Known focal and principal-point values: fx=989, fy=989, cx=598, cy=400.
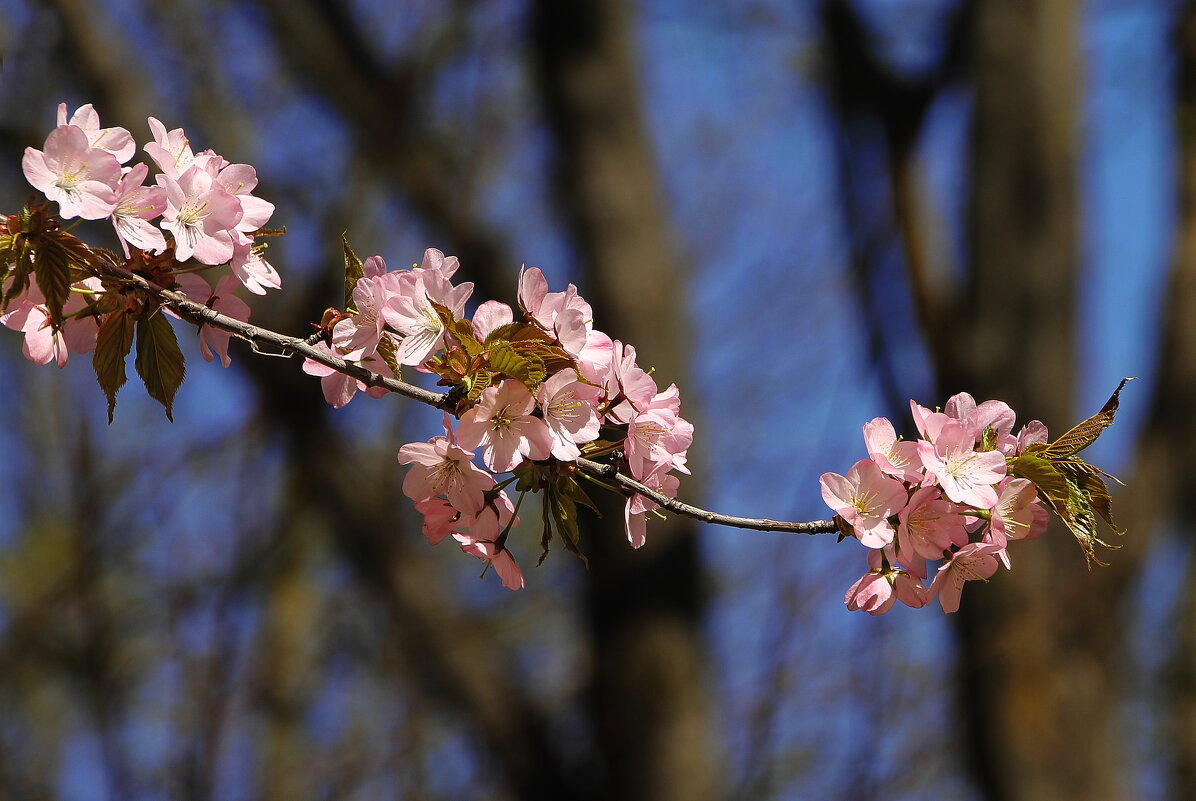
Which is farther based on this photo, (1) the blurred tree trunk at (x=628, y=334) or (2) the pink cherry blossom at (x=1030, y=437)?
(1) the blurred tree trunk at (x=628, y=334)

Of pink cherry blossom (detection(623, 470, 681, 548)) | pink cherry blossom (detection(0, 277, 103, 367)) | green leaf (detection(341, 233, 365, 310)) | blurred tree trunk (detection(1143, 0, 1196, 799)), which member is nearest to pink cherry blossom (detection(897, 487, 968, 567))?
pink cherry blossom (detection(623, 470, 681, 548))

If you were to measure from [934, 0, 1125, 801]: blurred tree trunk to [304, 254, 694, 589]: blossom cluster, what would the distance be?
2.47m

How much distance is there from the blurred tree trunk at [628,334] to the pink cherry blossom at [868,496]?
2.33 m

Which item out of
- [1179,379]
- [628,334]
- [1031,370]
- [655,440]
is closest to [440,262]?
[655,440]

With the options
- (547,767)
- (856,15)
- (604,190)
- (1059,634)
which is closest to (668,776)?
(547,767)

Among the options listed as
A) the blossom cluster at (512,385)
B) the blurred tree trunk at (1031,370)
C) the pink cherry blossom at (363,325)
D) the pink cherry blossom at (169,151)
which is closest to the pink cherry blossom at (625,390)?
the blossom cluster at (512,385)

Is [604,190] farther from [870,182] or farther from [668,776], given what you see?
[668,776]

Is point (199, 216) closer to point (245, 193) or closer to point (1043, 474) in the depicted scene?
point (245, 193)

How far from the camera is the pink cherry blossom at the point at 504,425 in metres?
0.83

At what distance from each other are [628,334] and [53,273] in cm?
281

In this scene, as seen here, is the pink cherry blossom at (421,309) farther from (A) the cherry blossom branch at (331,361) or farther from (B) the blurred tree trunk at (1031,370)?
(B) the blurred tree trunk at (1031,370)

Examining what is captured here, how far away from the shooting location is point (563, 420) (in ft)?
2.80

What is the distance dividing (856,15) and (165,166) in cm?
356

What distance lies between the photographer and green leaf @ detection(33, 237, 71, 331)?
0.78 m
